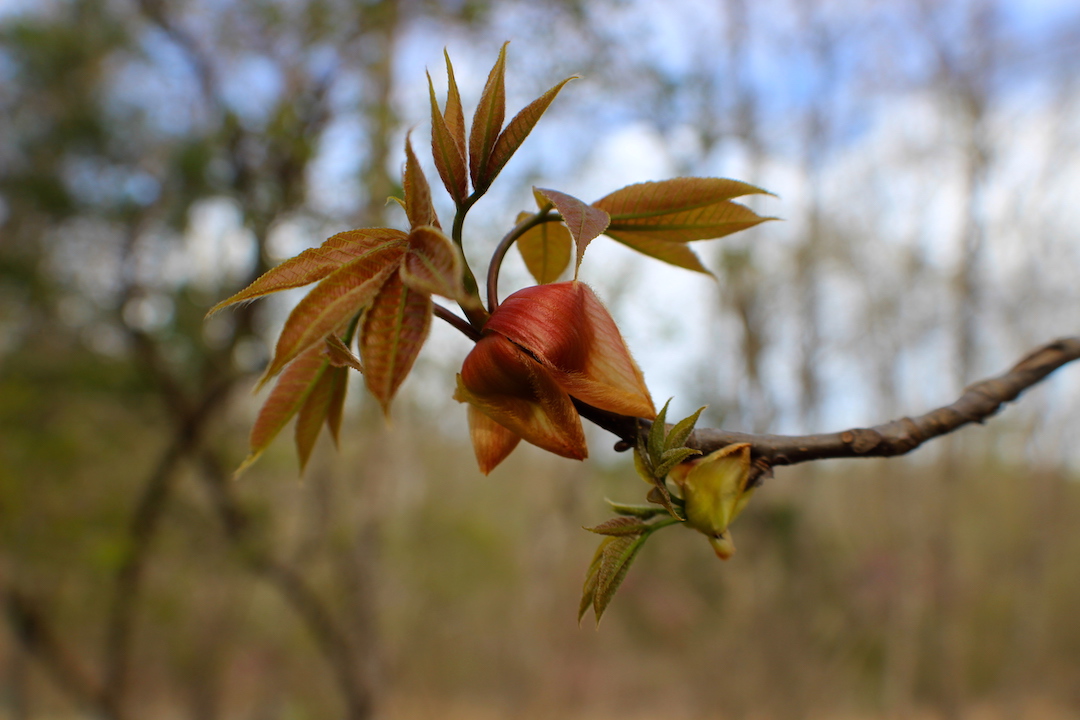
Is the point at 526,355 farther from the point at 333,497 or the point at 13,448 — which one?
the point at 13,448

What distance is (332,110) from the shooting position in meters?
2.08

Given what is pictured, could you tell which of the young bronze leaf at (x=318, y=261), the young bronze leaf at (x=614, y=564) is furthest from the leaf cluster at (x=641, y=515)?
the young bronze leaf at (x=318, y=261)

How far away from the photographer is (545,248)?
0.95 feet

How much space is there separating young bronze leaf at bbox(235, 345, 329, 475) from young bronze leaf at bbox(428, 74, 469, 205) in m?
0.08

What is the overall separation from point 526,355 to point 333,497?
2.62 metres

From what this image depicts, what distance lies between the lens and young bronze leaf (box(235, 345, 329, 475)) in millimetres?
237

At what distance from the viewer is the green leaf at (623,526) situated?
20 cm

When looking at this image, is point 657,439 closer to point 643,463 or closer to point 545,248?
point 643,463

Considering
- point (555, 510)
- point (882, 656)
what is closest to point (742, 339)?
point (555, 510)

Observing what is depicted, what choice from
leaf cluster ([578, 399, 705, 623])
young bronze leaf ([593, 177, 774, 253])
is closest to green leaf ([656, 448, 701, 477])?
leaf cluster ([578, 399, 705, 623])

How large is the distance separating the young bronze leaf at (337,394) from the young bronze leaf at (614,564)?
111 mm

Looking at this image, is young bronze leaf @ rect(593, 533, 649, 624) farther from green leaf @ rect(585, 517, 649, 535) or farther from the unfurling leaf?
the unfurling leaf

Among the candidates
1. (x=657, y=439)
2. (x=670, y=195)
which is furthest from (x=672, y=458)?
(x=670, y=195)

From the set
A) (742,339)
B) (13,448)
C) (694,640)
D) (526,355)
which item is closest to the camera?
(526,355)
